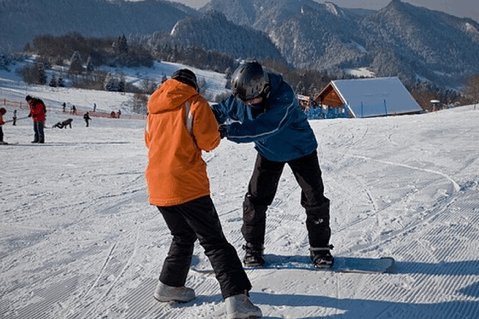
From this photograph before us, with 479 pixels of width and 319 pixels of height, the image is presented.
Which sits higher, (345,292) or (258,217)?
(258,217)

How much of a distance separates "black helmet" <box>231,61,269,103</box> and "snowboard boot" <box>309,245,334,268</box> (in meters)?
1.35

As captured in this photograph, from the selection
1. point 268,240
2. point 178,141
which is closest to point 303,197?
point 268,240

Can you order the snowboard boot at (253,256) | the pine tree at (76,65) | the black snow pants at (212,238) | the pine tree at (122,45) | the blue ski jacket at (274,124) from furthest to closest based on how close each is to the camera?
the pine tree at (122,45) < the pine tree at (76,65) < the snowboard boot at (253,256) < the blue ski jacket at (274,124) < the black snow pants at (212,238)

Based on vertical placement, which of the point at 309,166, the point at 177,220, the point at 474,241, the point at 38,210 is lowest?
the point at 38,210

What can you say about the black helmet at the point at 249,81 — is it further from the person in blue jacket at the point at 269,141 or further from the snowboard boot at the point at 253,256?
the snowboard boot at the point at 253,256

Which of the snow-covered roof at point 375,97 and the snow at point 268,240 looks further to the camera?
the snow-covered roof at point 375,97

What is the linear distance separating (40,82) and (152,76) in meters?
35.4

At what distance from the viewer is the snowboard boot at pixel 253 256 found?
10.9 feet

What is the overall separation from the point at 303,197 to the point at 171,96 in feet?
4.74

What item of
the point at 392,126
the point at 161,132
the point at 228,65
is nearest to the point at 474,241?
the point at 161,132

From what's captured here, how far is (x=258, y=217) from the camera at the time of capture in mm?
3354

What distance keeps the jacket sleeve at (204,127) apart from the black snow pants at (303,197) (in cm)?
90

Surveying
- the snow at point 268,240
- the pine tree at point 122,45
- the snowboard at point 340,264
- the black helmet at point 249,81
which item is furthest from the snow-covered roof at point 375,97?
the pine tree at point 122,45

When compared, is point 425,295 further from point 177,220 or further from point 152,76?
point 152,76
